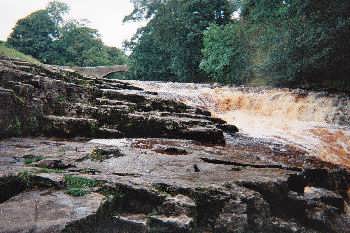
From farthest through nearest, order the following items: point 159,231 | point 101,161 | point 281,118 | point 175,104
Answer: point 281,118 < point 175,104 < point 101,161 < point 159,231

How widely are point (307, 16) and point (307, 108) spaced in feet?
12.3

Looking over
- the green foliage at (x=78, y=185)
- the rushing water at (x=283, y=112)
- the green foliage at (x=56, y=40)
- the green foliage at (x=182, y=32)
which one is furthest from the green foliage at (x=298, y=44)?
the green foliage at (x=56, y=40)

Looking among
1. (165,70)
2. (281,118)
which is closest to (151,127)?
(281,118)

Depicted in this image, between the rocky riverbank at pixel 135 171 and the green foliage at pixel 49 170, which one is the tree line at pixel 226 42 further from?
the green foliage at pixel 49 170

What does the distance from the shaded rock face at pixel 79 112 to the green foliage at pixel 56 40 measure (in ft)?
94.5

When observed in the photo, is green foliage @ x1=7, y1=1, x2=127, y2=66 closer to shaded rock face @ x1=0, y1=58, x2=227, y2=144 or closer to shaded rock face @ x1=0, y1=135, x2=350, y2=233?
shaded rock face @ x1=0, y1=58, x2=227, y2=144

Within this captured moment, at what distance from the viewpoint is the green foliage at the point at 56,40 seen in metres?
37.2

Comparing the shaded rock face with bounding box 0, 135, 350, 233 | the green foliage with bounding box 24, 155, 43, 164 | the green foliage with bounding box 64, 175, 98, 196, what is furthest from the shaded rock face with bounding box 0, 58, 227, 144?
the green foliage with bounding box 64, 175, 98, 196

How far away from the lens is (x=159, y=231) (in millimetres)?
4590

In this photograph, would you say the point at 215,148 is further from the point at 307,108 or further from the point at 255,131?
the point at 307,108

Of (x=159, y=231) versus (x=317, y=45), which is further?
(x=317, y=45)

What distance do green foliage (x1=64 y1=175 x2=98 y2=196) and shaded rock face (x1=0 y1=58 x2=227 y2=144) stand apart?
304 cm

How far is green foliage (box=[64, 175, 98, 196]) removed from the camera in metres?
4.82

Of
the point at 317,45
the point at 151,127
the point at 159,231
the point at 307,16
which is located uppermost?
the point at 307,16
